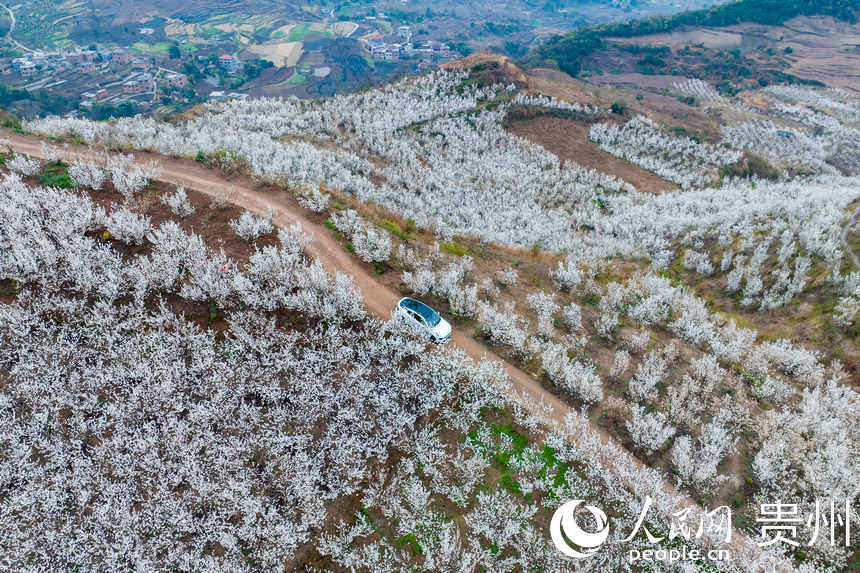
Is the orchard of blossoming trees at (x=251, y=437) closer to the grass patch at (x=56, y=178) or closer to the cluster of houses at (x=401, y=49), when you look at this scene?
the grass patch at (x=56, y=178)

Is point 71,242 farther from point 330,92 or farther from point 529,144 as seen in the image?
point 330,92

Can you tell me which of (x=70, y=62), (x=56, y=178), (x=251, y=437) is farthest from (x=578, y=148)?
(x=70, y=62)

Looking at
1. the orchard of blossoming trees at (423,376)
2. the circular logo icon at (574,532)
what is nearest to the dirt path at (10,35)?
the orchard of blossoming trees at (423,376)

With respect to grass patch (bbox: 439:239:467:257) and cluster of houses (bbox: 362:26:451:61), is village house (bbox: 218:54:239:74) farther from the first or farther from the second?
grass patch (bbox: 439:239:467:257)

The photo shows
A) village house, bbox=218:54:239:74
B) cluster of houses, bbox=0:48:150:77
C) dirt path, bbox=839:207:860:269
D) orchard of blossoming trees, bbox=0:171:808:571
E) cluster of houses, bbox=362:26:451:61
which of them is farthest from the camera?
cluster of houses, bbox=362:26:451:61

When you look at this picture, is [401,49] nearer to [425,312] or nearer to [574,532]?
[425,312]

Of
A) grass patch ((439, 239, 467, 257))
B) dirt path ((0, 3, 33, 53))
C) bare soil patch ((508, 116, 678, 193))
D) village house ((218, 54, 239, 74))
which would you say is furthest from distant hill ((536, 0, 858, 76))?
dirt path ((0, 3, 33, 53))

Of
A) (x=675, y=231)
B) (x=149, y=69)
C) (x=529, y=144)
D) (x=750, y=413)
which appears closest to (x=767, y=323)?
(x=750, y=413)
